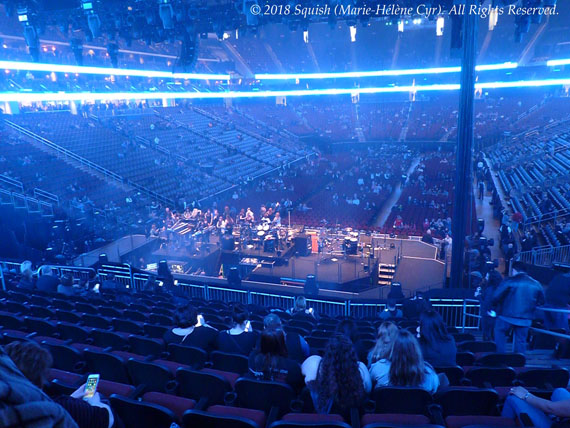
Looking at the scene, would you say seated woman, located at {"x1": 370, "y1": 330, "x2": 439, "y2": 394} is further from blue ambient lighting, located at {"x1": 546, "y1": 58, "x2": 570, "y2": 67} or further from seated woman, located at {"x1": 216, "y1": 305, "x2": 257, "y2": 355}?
blue ambient lighting, located at {"x1": 546, "y1": 58, "x2": 570, "y2": 67}

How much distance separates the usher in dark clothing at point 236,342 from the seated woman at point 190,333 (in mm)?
84

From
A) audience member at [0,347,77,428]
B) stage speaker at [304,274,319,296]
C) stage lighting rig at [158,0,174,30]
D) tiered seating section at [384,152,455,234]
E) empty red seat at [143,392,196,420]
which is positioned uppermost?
stage lighting rig at [158,0,174,30]

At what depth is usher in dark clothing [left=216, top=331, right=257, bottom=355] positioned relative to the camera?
4.00m

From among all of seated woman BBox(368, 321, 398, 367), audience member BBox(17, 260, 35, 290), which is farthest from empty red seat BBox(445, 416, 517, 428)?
audience member BBox(17, 260, 35, 290)

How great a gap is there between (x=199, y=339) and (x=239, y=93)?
41511 mm

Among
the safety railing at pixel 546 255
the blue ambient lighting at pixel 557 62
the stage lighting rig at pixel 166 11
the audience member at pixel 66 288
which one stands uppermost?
the blue ambient lighting at pixel 557 62

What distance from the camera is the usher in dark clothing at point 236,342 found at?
157 inches

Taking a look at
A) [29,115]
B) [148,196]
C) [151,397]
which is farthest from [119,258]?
[29,115]

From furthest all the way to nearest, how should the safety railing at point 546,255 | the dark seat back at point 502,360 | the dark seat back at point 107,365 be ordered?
1. the safety railing at point 546,255
2. the dark seat back at point 502,360
3. the dark seat back at point 107,365

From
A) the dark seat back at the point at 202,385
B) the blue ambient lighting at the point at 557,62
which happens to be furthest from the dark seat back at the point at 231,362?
the blue ambient lighting at the point at 557,62

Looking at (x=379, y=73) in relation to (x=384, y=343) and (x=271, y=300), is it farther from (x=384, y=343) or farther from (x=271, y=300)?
(x=384, y=343)

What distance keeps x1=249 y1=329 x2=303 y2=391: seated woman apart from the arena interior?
0.02 m

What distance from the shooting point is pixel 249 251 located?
13.2 metres

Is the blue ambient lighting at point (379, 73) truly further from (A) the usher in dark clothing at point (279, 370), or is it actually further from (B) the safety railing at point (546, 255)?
(A) the usher in dark clothing at point (279, 370)
